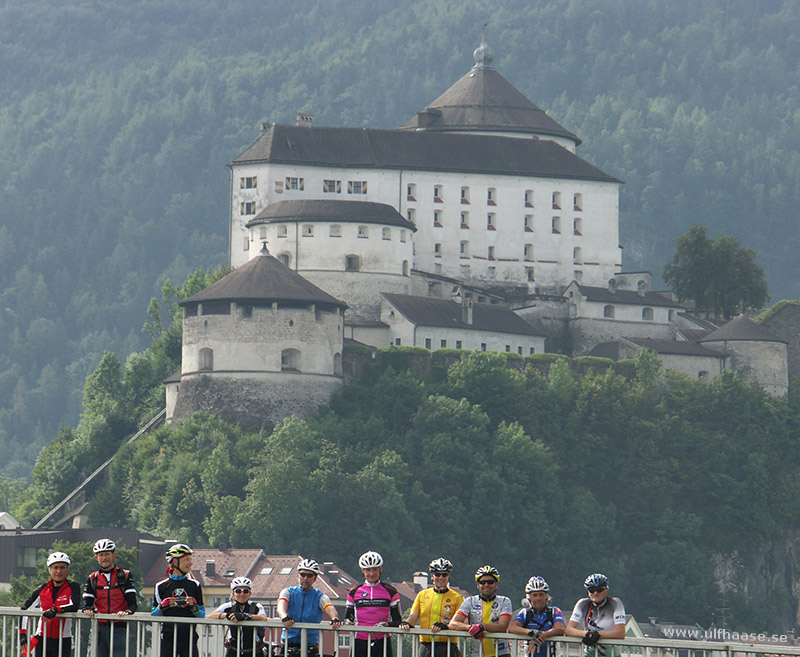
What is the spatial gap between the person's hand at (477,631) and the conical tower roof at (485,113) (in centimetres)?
8580

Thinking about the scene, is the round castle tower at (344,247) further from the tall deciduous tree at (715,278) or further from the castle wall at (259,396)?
the tall deciduous tree at (715,278)

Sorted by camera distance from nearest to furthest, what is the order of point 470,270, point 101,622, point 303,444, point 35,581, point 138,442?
point 101,622, point 35,581, point 303,444, point 138,442, point 470,270

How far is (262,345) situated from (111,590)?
65.0 m

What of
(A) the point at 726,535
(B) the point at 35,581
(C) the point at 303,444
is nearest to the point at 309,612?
(B) the point at 35,581

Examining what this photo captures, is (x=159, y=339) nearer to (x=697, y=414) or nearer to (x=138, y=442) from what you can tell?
(x=138, y=442)

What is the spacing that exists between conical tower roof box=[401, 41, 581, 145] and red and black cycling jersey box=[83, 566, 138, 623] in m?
84.7

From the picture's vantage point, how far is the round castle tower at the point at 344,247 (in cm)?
9344

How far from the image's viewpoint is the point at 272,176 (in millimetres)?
98375

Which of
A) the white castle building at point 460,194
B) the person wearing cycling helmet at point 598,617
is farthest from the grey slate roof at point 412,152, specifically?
the person wearing cycling helmet at point 598,617

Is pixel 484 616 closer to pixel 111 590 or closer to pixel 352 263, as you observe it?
pixel 111 590

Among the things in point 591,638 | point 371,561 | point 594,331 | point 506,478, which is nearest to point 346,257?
point 506,478

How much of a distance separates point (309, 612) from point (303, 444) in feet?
209

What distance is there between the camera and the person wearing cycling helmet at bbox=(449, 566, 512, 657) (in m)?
22.8

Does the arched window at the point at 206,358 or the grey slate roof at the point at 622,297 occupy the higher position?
the grey slate roof at the point at 622,297
